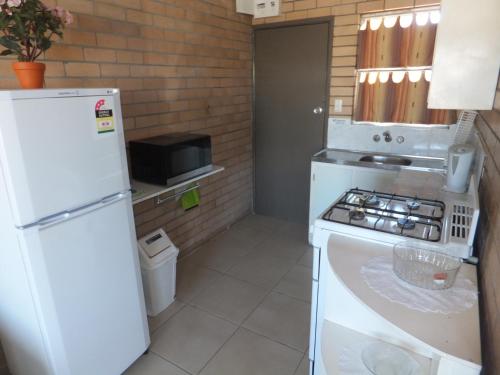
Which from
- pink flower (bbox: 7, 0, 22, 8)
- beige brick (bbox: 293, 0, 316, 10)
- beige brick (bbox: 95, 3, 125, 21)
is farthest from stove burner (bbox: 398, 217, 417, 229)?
beige brick (bbox: 293, 0, 316, 10)

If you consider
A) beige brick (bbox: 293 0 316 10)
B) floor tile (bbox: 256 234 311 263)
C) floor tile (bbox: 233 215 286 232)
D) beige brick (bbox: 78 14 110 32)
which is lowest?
floor tile (bbox: 256 234 311 263)

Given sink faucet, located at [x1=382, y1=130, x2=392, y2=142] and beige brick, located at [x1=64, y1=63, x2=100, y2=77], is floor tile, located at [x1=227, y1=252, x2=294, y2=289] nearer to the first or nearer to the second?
sink faucet, located at [x1=382, y1=130, x2=392, y2=142]

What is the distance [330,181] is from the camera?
9.43 feet

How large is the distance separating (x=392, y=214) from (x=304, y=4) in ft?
7.81

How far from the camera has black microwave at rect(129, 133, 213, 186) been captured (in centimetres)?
207

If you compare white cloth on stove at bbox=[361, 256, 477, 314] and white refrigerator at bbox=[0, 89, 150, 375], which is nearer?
white cloth on stove at bbox=[361, 256, 477, 314]

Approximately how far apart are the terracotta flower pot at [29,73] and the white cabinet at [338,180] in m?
2.12

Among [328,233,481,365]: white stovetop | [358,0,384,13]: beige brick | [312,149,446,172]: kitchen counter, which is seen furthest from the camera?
[358,0,384,13]: beige brick

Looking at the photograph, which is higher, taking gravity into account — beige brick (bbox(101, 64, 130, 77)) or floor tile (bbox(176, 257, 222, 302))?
beige brick (bbox(101, 64, 130, 77))

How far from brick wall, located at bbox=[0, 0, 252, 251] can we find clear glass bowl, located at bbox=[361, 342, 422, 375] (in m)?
1.78

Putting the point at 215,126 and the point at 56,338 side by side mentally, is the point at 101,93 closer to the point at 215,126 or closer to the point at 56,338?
the point at 56,338

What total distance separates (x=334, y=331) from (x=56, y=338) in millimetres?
1181

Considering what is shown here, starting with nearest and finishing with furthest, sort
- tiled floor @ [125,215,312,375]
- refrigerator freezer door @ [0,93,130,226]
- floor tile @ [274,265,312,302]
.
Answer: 1. refrigerator freezer door @ [0,93,130,226]
2. tiled floor @ [125,215,312,375]
3. floor tile @ [274,265,312,302]

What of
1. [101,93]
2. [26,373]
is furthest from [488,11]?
[26,373]
